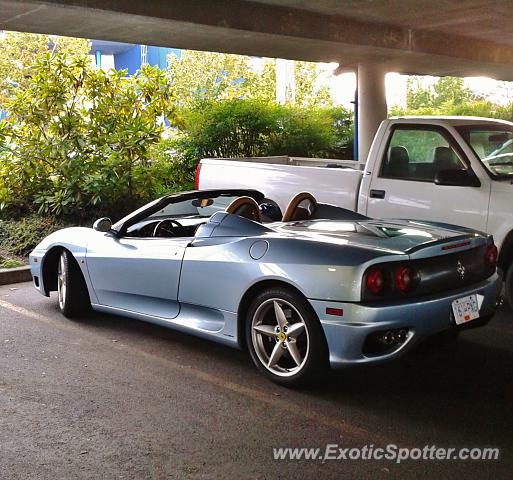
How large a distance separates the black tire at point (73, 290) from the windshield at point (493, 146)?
3947mm

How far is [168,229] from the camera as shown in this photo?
21.1ft

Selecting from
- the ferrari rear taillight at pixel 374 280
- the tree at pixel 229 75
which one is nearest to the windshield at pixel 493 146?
the ferrari rear taillight at pixel 374 280

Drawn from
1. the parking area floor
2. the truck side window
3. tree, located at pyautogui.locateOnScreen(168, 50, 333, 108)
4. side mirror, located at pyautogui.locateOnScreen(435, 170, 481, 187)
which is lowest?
the parking area floor

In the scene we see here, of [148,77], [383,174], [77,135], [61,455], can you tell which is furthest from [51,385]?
[148,77]

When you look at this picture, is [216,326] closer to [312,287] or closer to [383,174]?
[312,287]

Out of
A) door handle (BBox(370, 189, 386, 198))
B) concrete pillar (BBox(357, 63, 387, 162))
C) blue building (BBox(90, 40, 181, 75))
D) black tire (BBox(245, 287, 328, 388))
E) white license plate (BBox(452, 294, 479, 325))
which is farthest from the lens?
blue building (BBox(90, 40, 181, 75))

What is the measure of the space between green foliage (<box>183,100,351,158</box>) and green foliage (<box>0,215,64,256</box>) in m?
3.80

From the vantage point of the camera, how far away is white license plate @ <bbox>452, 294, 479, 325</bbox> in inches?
193

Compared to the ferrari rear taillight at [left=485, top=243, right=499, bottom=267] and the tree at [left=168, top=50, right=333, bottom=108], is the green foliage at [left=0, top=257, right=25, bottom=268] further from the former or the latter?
the tree at [left=168, top=50, right=333, bottom=108]

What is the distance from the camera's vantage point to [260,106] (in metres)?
15.8

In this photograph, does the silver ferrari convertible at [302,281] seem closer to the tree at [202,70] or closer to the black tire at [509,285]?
the black tire at [509,285]

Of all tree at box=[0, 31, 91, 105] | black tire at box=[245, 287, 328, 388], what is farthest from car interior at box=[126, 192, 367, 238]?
tree at box=[0, 31, 91, 105]

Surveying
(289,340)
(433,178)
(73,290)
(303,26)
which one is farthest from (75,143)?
(289,340)

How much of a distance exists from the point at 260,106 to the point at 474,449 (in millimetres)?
12478
